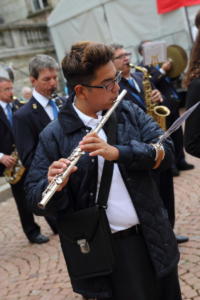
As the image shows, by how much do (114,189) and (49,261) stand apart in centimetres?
297

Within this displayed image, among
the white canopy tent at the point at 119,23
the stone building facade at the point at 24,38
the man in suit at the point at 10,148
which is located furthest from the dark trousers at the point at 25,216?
the stone building facade at the point at 24,38

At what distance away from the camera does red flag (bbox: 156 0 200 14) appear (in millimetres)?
11837

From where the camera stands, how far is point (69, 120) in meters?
2.43

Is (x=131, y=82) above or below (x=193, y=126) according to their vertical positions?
below

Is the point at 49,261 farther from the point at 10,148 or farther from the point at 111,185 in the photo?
the point at 111,185

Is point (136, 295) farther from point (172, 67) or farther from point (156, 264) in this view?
point (172, 67)

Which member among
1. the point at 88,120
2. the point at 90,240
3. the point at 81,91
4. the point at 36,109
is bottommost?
the point at 36,109

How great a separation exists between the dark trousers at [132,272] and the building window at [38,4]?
18.4 meters

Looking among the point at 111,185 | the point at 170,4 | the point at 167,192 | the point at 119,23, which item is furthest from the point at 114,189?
the point at 119,23

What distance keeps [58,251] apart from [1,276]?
2.32 ft

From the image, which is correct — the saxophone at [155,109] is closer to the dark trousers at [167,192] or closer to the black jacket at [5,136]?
the dark trousers at [167,192]

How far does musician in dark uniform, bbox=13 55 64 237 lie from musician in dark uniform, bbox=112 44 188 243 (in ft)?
2.20

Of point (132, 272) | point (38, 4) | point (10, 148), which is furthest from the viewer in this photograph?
point (38, 4)

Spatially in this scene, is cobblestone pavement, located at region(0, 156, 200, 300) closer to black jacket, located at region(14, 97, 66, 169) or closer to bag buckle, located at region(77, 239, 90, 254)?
black jacket, located at region(14, 97, 66, 169)
